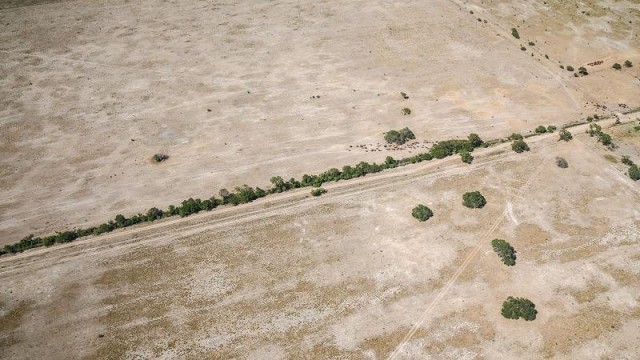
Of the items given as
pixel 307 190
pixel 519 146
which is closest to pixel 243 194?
pixel 307 190

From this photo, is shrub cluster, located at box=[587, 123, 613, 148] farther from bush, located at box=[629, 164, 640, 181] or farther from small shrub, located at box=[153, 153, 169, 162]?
small shrub, located at box=[153, 153, 169, 162]

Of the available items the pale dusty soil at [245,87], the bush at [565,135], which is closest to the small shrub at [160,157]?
the pale dusty soil at [245,87]

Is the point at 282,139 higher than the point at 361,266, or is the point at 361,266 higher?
the point at 282,139

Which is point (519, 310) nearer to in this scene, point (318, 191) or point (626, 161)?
point (318, 191)

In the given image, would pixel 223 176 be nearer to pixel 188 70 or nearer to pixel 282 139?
pixel 282 139

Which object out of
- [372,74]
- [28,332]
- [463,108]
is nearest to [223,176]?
[28,332]

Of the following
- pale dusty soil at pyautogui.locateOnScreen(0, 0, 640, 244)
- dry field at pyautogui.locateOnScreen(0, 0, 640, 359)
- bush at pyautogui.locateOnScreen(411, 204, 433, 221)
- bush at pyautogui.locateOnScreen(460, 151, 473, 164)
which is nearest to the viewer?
dry field at pyautogui.locateOnScreen(0, 0, 640, 359)

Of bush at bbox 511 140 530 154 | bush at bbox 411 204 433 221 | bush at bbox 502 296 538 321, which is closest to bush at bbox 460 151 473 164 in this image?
bush at bbox 511 140 530 154
